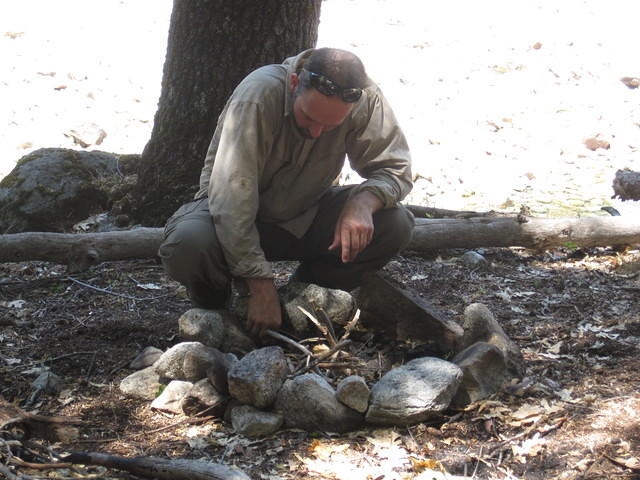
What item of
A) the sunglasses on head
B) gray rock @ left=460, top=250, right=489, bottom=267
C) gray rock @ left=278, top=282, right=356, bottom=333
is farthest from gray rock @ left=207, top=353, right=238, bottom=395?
gray rock @ left=460, top=250, right=489, bottom=267

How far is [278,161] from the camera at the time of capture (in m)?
3.46

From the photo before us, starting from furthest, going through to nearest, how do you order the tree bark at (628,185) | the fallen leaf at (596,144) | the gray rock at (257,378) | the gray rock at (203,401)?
the fallen leaf at (596,144) < the tree bark at (628,185) < the gray rock at (203,401) < the gray rock at (257,378)

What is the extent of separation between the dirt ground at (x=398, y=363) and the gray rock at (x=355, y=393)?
0.12 metres

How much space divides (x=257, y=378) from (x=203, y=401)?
0.28 metres

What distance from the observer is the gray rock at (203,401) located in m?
2.96

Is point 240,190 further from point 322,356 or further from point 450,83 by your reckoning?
point 450,83

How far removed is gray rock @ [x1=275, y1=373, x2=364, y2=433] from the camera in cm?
284

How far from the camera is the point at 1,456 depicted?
8.09 feet

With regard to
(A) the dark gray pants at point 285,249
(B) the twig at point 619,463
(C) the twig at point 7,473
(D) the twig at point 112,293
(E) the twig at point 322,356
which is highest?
(A) the dark gray pants at point 285,249

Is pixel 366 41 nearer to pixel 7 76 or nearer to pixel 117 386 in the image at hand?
pixel 7 76

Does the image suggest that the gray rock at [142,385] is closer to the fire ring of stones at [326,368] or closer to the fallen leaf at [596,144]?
the fire ring of stones at [326,368]

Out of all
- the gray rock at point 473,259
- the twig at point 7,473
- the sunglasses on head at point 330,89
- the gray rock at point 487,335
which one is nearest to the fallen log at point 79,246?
the sunglasses on head at point 330,89

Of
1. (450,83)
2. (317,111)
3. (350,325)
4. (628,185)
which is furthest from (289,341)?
(450,83)

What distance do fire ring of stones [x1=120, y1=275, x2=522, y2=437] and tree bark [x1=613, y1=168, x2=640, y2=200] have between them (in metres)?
3.42
